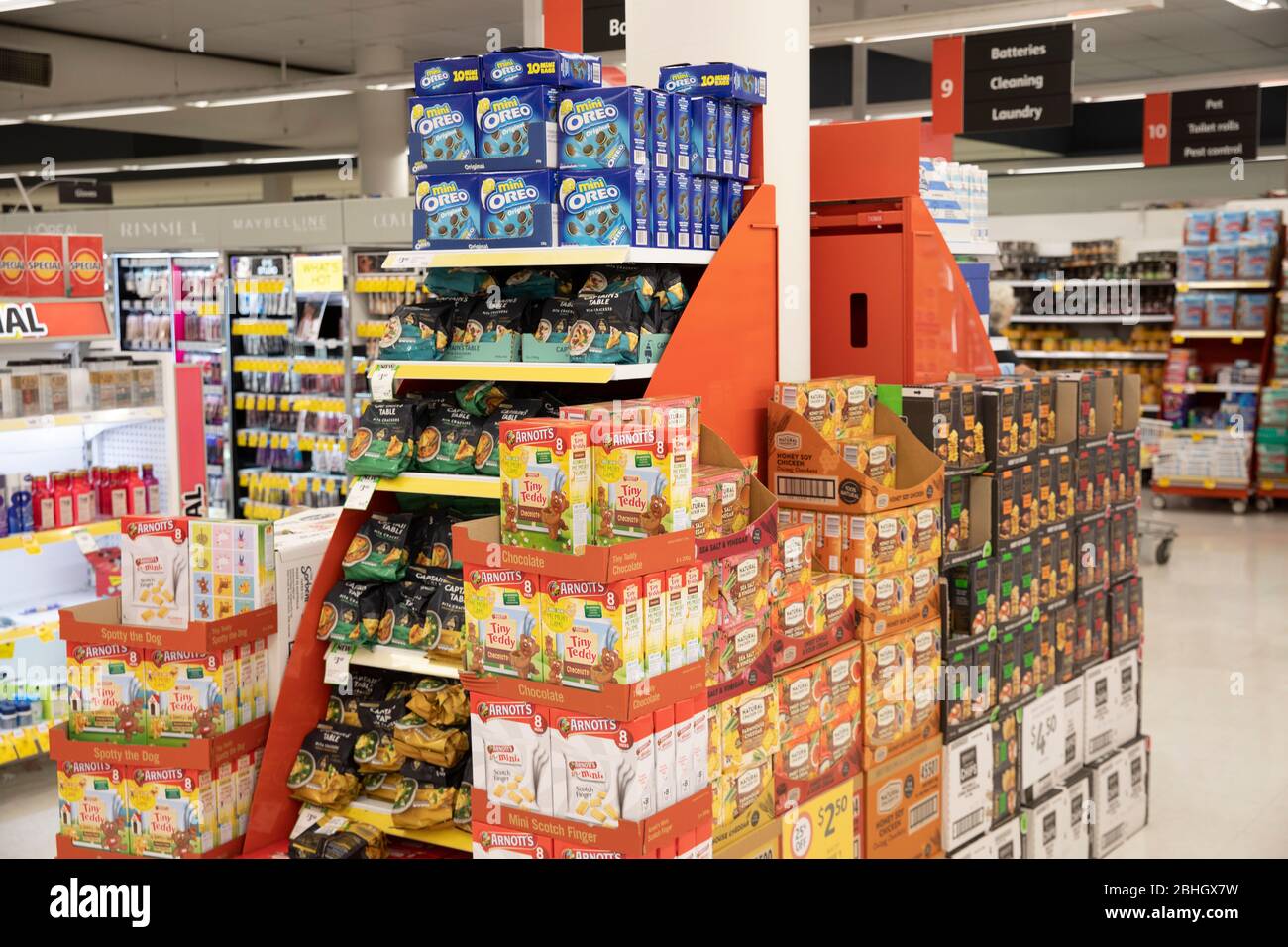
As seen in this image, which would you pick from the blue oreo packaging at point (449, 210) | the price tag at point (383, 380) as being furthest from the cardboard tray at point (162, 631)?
the blue oreo packaging at point (449, 210)

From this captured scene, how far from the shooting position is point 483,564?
2875mm

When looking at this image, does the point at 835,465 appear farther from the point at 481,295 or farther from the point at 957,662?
the point at 481,295

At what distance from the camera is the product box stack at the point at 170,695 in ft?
11.3

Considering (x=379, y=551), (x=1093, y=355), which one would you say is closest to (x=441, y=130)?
(x=379, y=551)

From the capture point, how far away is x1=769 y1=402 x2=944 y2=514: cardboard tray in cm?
358

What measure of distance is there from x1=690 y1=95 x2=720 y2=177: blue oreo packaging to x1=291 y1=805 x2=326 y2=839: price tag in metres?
2.05

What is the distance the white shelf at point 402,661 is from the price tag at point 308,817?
42 cm

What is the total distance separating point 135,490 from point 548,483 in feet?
11.7

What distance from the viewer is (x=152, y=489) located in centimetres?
591

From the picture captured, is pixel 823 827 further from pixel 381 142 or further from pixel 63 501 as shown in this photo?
pixel 381 142

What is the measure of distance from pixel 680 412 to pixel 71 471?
3608mm

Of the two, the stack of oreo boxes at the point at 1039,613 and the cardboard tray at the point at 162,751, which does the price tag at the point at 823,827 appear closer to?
the stack of oreo boxes at the point at 1039,613

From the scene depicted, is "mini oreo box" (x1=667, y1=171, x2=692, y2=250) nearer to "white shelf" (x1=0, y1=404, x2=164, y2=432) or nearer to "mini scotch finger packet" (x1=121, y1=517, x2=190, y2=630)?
"mini scotch finger packet" (x1=121, y1=517, x2=190, y2=630)
